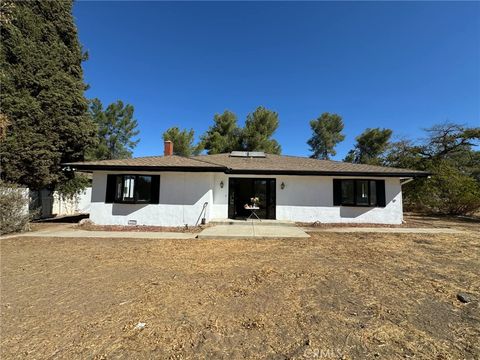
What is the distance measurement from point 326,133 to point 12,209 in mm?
32744

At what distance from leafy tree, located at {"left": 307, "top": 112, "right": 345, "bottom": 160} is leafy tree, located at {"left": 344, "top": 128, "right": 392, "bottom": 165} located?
2.88 m

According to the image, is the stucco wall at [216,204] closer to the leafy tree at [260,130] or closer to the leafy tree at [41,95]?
the leafy tree at [41,95]

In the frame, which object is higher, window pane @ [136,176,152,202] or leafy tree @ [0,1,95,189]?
leafy tree @ [0,1,95,189]

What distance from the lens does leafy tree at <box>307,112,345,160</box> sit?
110ft

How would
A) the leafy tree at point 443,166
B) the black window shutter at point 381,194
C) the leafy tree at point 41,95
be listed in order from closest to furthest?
1. the leafy tree at point 41,95
2. the black window shutter at point 381,194
3. the leafy tree at point 443,166

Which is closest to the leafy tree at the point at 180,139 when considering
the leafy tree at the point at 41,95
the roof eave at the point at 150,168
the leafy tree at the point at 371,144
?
→ the leafy tree at the point at 41,95

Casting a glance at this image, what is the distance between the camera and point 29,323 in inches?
125

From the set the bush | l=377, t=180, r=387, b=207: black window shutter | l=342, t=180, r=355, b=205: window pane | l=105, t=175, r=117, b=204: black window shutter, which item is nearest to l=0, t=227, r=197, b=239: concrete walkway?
the bush

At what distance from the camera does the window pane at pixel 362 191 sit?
40.7 ft

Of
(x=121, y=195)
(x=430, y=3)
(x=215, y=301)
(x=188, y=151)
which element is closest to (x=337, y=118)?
(x=188, y=151)

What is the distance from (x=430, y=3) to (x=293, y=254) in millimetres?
11232

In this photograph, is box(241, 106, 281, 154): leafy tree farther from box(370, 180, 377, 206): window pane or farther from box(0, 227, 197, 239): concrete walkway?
box(0, 227, 197, 239): concrete walkway

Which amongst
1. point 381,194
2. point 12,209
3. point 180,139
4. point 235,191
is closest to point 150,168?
point 235,191

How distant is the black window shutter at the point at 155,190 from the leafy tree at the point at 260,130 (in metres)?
15.4
